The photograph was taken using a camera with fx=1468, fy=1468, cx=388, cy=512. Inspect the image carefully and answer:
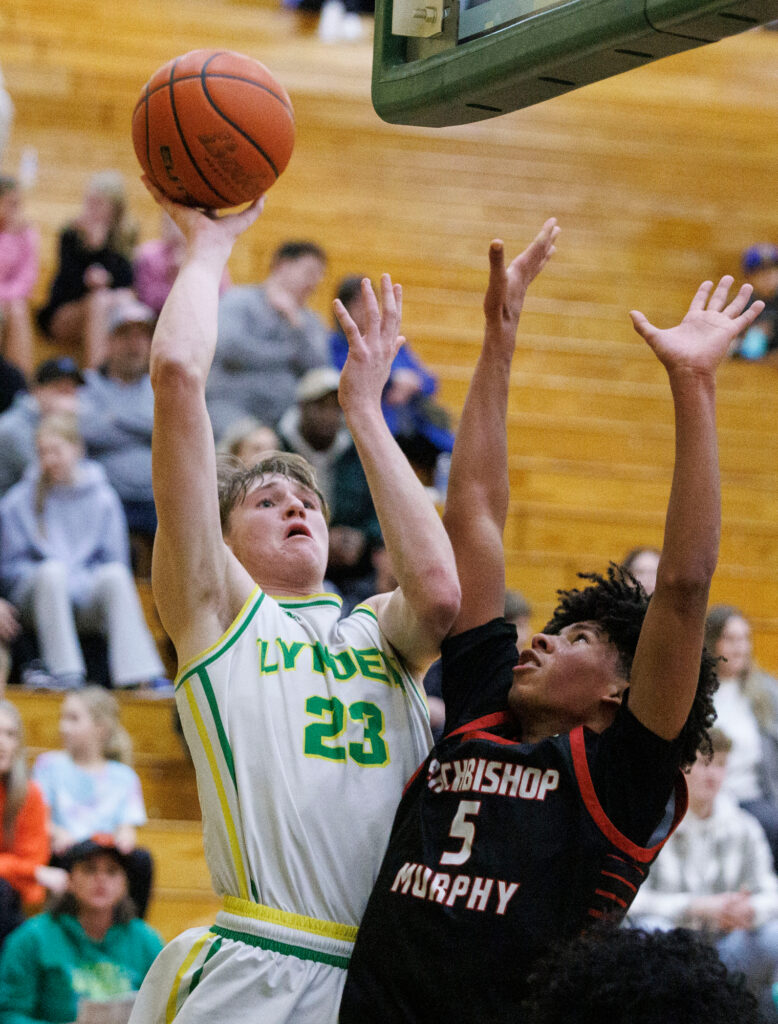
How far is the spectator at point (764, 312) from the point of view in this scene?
1082 cm

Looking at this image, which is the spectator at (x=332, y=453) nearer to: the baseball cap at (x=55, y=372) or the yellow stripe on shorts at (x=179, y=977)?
the baseball cap at (x=55, y=372)

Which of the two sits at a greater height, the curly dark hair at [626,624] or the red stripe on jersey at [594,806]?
the curly dark hair at [626,624]

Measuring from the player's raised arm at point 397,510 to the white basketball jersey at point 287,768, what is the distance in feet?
0.53

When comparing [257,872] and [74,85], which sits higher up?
[74,85]

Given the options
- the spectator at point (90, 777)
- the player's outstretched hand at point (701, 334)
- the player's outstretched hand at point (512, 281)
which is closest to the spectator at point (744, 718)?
the spectator at point (90, 777)

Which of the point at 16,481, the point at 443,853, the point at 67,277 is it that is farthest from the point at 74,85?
the point at 443,853

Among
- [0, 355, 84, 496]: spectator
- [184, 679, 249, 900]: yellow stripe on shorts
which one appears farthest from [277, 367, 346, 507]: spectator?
[184, 679, 249, 900]: yellow stripe on shorts

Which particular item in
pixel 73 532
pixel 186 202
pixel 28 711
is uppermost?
pixel 186 202

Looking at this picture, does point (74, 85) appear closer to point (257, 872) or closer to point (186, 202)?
point (186, 202)

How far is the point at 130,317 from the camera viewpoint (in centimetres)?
793

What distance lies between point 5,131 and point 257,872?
194 centimetres

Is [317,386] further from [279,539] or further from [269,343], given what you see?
[279,539]

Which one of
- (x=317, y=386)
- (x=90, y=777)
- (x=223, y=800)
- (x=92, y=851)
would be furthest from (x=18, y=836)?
(x=223, y=800)

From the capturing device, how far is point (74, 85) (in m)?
12.2
